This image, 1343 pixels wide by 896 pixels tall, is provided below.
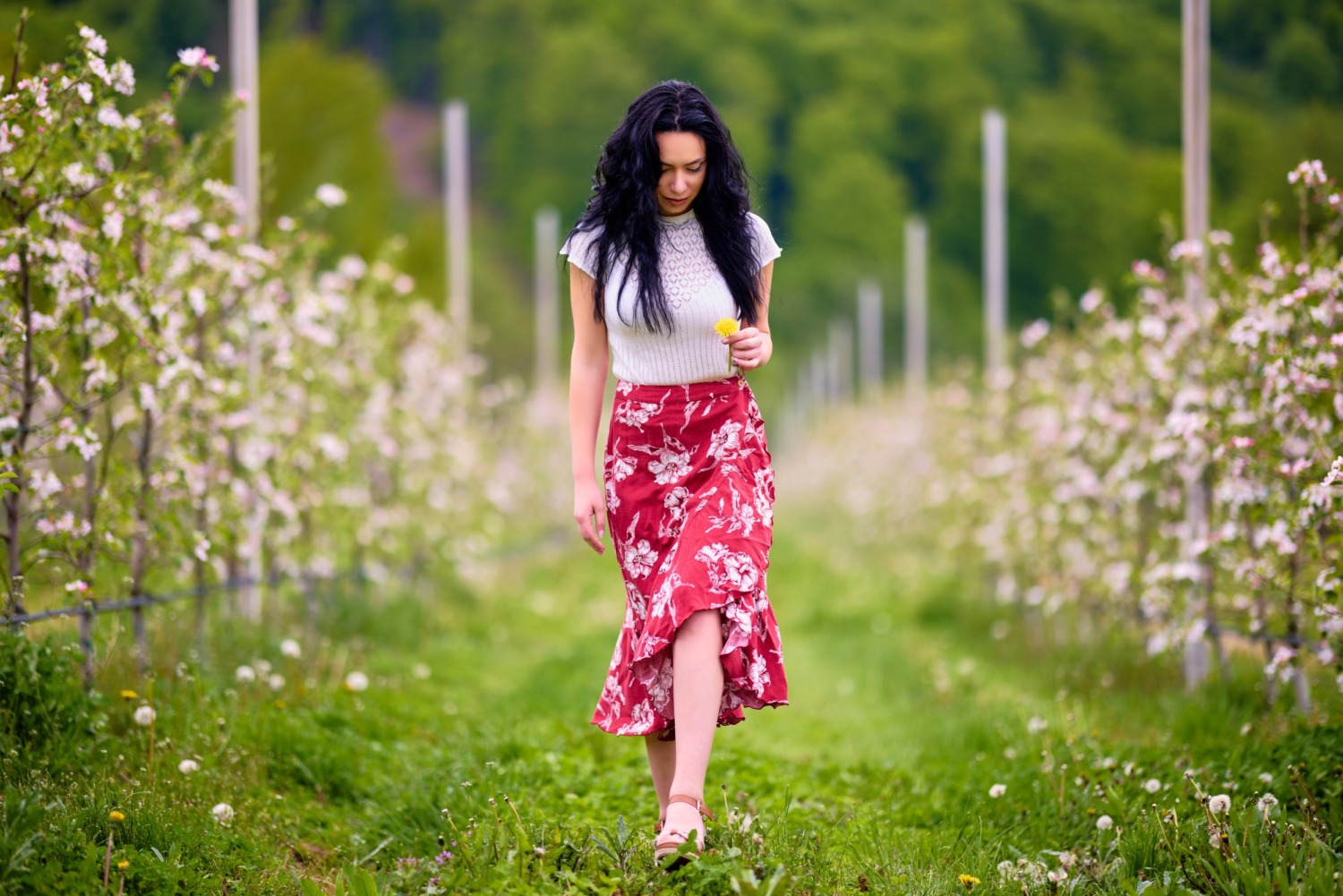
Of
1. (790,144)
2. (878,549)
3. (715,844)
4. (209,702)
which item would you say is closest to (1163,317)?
(715,844)

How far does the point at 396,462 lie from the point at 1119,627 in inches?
157

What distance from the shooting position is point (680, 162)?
10.5 feet

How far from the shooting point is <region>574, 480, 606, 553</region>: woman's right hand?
3225 millimetres

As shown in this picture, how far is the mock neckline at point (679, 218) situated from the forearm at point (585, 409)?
0.36 m

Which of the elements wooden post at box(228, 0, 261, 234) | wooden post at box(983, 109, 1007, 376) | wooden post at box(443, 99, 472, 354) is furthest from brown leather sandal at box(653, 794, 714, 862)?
wooden post at box(443, 99, 472, 354)

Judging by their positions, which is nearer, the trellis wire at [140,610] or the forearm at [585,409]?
the forearm at [585,409]

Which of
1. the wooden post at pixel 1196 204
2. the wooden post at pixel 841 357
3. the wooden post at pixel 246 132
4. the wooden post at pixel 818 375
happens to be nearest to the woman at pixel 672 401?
the wooden post at pixel 1196 204

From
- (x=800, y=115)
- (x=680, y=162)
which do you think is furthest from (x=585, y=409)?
(x=800, y=115)

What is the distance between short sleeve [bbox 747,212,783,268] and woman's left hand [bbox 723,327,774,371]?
0.90 ft

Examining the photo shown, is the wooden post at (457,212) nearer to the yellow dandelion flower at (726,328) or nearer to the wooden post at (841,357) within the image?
the yellow dandelion flower at (726,328)

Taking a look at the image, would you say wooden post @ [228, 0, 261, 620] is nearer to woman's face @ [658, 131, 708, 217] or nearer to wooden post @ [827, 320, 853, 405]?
woman's face @ [658, 131, 708, 217]

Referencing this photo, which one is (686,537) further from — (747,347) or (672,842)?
(672,842)

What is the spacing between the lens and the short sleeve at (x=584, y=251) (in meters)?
3.28

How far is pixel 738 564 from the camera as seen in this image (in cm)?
305
